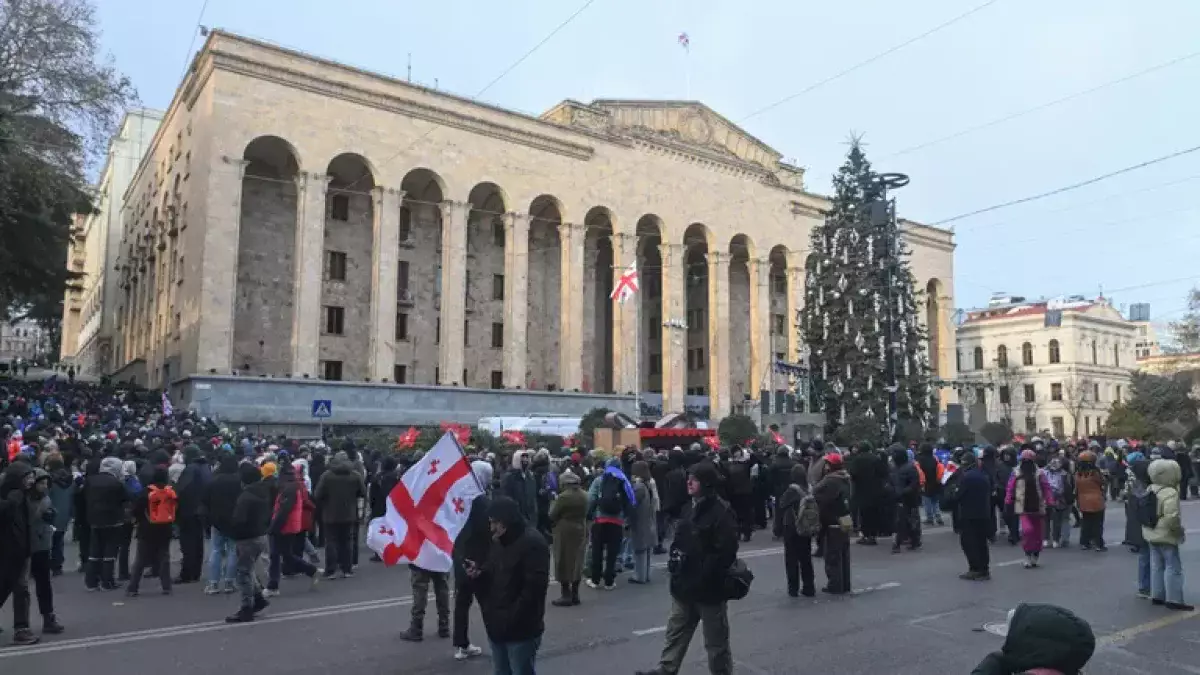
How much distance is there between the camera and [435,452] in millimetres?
7234

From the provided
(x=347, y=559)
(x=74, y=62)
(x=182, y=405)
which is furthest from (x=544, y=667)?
(x=182, y=405)

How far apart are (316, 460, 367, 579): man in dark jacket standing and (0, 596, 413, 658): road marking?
1.74 metres

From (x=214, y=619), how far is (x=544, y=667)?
421 centimetres

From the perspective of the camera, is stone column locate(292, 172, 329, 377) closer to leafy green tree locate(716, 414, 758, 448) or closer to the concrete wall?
the concrete wall

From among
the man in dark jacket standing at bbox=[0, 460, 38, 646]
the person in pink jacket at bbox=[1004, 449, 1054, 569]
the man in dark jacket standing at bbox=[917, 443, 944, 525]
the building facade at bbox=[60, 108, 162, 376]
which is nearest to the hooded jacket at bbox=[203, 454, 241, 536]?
the man in dark jacket standing at bbox=[0, 460, 38, 646]

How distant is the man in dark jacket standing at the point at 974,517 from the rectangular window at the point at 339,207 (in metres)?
33.7

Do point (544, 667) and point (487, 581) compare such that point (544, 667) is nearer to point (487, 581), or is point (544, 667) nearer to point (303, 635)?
point (487, 581)

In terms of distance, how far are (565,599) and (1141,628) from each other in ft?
19.3

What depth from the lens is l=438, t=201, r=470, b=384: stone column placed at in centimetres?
3678

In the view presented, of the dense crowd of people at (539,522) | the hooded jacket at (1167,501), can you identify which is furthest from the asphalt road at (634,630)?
the hooded jacket at (1167,501)

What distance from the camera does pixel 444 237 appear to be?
37.3 meters

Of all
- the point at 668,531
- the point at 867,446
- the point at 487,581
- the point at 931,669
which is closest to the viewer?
the point at 487,581

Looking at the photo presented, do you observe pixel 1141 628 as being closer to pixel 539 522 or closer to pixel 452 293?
pixel 539 522

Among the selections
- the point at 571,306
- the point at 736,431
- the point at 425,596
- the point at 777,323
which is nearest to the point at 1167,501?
the point at 425,596
